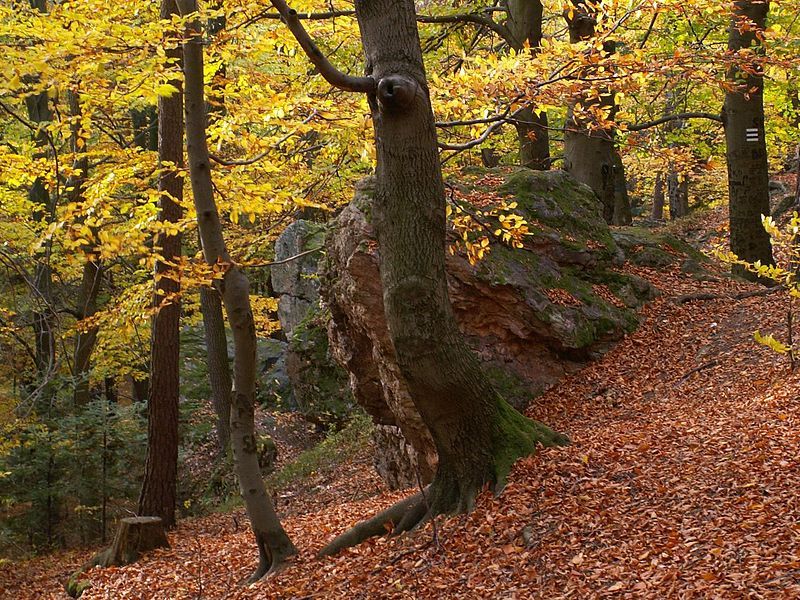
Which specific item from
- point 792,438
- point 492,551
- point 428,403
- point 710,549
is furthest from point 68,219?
point 792,438

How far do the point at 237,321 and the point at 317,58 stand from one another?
2.39 meters

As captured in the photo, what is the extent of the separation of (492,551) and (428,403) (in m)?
1.11

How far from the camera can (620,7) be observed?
7016 mm

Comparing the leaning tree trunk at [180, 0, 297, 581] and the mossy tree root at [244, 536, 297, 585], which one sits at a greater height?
the leaning tree trunk at [180, 0, 297, 581]

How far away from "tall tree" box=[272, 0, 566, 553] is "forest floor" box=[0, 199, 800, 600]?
1.94 ft

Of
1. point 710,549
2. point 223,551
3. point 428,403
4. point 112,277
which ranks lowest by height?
point 223,551

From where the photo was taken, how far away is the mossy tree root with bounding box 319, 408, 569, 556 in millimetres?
5645

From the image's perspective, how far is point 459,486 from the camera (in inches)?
226

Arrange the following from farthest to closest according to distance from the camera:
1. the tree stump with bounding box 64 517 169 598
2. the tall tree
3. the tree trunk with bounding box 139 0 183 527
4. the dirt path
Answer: the tree trunk with bounding box 139 0 183 527
the tree stump with bounding box 64 517 169 598
the tall tree
the dirt path

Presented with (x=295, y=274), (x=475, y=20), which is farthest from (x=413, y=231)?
(x=295, y=274)

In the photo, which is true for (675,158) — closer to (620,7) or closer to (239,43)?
(620,7)

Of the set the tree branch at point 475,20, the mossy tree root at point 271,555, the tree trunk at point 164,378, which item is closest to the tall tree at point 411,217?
the mossy tree root at point 271,555

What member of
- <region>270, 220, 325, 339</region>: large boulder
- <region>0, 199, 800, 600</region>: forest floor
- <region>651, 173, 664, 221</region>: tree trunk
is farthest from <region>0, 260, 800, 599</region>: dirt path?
<region>651, 173, 664, 221</region>: tree trunk

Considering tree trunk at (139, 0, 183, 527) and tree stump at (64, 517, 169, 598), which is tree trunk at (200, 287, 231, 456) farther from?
tree stump at (64, 517, 169, 598)
